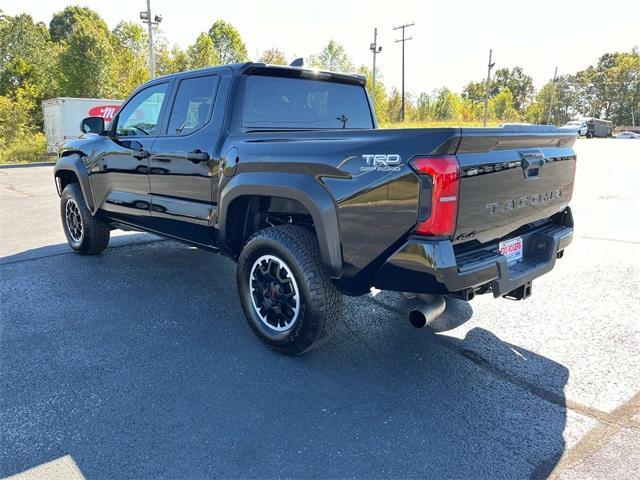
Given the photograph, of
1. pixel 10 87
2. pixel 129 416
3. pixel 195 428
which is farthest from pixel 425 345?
pixel 10 87

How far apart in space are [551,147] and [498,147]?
75 cm

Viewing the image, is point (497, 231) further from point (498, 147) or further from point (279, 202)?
point (279, 202)

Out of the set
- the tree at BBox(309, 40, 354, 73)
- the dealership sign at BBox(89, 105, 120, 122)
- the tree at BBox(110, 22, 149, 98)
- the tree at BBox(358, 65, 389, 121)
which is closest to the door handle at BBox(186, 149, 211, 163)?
the dealership sign at BBox(89, 105, 120, 122)

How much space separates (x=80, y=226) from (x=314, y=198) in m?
3.85

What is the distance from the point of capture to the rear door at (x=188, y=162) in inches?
140

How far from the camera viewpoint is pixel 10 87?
3622 cm

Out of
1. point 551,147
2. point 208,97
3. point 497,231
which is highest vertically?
point 208,97

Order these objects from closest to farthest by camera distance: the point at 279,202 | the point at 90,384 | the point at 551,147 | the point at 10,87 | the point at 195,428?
the point at 195,428, the point at 90,384, the point at 551,147, the point at 279,202, the point at 10,87

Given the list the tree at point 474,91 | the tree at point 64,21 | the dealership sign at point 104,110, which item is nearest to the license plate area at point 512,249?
the dealership sign at point 104,110

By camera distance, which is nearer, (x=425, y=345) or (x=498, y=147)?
(x=498, y=147)

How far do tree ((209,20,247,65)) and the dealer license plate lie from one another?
60.5 meters

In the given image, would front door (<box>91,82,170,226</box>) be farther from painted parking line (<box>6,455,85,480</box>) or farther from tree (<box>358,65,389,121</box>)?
tree (<box>358,65,389,121</box>)

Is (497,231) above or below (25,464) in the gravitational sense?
above

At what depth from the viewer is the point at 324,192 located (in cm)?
268
